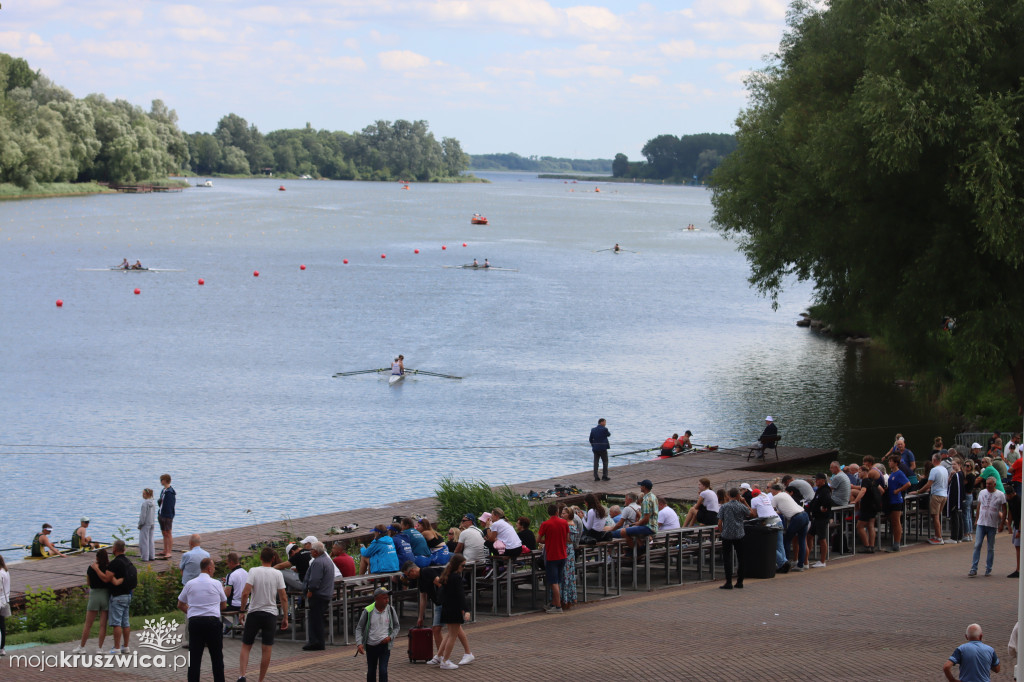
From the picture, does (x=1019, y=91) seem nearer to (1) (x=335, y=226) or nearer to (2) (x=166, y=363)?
(2) (x=166, y=363)

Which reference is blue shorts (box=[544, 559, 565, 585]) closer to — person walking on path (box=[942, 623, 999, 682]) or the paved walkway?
the paved walkway

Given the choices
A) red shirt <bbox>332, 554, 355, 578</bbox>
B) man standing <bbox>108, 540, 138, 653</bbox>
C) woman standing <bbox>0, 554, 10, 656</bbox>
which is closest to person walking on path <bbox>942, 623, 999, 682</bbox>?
red shirt <bbox>332, 554, 355, 578</bbox>

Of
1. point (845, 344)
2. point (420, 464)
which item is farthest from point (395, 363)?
point (845, 344)

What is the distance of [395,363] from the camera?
5409 centimetres

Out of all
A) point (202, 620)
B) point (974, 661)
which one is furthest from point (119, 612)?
point (974, 661)

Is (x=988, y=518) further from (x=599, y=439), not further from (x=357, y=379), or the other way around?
(x=357, y=379)

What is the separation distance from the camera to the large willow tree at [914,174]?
1034 inches

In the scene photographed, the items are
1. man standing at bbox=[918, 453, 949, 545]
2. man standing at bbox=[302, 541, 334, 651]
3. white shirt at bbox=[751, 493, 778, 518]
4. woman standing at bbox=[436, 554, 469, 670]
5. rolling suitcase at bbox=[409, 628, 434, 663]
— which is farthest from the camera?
man standing at bbox=[918, 453, 949, 545]

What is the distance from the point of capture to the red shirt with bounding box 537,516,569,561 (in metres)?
15.4

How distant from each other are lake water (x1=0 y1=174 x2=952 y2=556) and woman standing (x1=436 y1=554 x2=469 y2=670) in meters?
17.8

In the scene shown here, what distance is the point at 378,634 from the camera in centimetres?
1188

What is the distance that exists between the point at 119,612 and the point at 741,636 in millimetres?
7549

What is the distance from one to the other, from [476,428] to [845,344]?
99.1 feet

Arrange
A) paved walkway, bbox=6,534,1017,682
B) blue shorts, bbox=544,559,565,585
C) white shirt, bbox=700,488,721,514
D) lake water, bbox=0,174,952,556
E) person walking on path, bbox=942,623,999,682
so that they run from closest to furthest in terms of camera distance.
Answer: person walking on path, bbox=942,623,999,682
paved walkway, bbox=6,534,1017,682
blue shorts, bbox=544,559,565,585
white shirt, bbox=700,488,721,514
lake water, bbox=0,174,952,556
